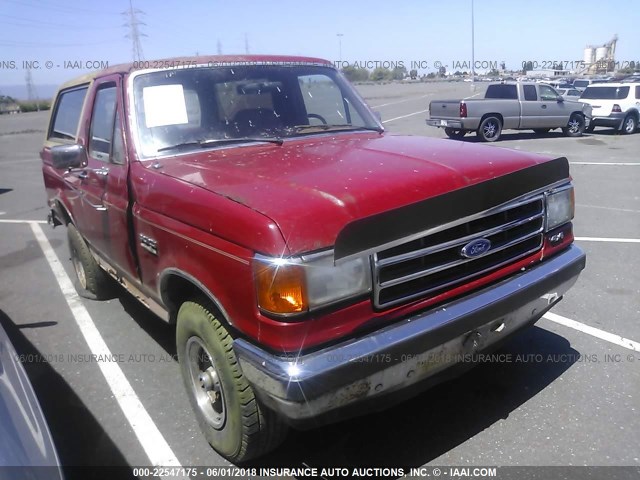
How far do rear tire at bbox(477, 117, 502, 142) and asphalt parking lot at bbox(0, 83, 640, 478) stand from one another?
11.3m

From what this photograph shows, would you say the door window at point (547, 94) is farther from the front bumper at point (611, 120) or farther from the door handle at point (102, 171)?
the door handle at point (102, 171)

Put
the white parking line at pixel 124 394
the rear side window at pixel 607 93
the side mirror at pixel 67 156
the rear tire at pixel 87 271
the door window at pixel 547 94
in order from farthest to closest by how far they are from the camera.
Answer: the rear side window at pixel 607 93, the door window at pixel 547 94, the rear tire at pixel 87 271, the side mirror at pixel 67 156, the white parking line at pixel 124 394

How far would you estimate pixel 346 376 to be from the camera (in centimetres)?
220

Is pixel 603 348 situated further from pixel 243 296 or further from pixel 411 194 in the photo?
pixel 243 296

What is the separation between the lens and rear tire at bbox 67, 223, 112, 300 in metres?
4.84

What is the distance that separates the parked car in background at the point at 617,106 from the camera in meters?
18.4

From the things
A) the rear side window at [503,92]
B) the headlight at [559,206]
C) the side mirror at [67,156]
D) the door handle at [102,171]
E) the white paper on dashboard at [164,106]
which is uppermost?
the rear side window at [503,92]

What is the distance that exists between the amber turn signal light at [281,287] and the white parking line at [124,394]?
1.29 meters

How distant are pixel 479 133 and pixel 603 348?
13543mm

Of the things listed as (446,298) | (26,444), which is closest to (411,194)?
(446,298)

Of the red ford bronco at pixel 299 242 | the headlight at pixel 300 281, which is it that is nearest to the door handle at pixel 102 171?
the red ford bronco at pixel 299 242

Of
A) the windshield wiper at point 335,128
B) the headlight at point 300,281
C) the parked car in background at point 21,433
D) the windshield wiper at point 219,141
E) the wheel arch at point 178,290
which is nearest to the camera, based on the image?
the parked car in background at point 21,433

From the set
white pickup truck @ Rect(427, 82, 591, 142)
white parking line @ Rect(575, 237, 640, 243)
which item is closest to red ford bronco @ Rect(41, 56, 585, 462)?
white parking line @ Rect(575, 237, 640, 243)

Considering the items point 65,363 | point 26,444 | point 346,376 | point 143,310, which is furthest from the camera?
point 143,310
